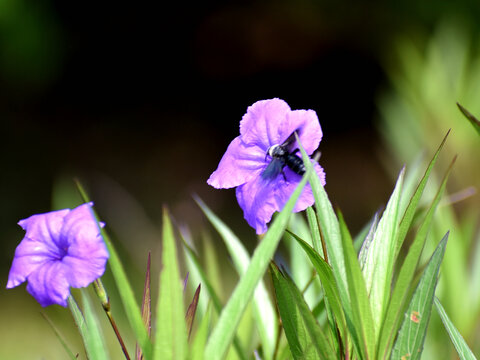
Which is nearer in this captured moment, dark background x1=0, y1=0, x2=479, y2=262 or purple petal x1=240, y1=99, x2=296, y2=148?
purple petal x1=240, y1=99, x2=296, y2=148

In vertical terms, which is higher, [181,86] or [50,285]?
[181,86]

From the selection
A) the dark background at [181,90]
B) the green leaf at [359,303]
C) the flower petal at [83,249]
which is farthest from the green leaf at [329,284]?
the dark background at [181,90]

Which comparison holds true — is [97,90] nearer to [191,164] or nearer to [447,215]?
[191,164]

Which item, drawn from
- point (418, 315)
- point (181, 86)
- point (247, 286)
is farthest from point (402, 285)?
point (181, 86)

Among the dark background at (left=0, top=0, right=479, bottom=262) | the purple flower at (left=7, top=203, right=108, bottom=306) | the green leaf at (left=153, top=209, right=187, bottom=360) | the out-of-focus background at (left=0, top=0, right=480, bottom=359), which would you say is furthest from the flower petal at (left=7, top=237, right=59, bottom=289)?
the dark background at (left=0, top=0, right=479, bottom=262)

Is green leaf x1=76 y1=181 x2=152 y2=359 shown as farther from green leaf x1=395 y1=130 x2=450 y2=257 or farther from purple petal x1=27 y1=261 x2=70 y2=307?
green leaf x1=395 y1=130 x2=450 y2=257

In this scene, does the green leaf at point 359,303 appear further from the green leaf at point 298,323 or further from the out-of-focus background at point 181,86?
the out-of-focus background at point 181,86

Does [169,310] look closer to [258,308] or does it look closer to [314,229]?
[314,229]
